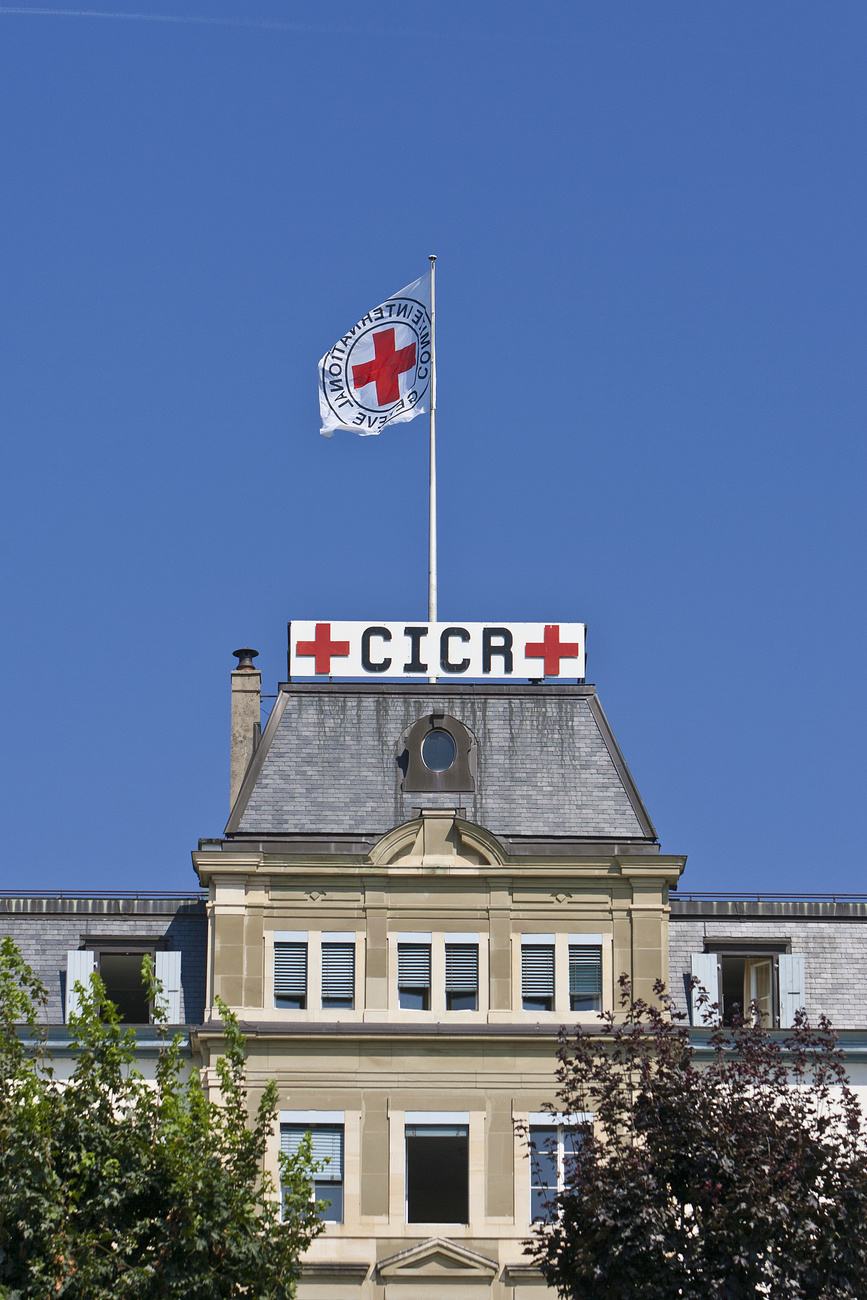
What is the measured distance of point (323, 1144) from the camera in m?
51.3

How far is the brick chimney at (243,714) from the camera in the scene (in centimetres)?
5703

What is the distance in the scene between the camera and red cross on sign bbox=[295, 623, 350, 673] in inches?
2299

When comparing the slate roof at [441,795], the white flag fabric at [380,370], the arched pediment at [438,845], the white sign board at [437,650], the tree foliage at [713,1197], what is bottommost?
the tree foliage at [713,1197]

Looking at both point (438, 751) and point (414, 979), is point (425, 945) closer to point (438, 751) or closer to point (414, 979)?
point (414, 979)

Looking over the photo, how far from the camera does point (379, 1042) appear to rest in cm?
5191

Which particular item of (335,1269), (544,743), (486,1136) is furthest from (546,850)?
(335,1269)

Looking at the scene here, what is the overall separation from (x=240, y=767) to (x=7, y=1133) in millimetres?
19791

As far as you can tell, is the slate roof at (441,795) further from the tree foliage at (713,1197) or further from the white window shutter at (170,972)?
the tree foliage at (713,1197)

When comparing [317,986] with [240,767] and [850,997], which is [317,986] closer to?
[240,767]

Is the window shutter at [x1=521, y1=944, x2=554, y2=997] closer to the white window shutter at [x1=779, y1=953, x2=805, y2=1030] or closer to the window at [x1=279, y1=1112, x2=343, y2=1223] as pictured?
the window at [x1=279, y1=1112, x2=343, y2=1223]

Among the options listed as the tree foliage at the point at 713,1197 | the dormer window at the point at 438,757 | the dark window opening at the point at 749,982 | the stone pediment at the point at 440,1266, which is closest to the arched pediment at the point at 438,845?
the dormer window at the point at 438,757

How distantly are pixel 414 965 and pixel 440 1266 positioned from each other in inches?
292

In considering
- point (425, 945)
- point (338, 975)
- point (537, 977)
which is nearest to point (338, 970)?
point (338, 975)

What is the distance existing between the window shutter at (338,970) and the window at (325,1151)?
3.33 meters
